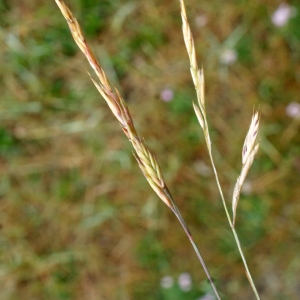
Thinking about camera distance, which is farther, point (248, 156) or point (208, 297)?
point (208, 297)

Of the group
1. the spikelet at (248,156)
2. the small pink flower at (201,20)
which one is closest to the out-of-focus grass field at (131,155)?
the small pink flower at (201,20)

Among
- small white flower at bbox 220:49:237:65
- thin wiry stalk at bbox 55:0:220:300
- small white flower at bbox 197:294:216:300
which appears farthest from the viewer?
small white flower at bbox 220:49:237:65

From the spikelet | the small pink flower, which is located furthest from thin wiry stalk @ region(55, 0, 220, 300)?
the small pink flower

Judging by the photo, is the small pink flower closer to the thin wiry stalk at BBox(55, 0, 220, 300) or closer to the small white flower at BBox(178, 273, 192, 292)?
the small white flower at BBox(178, 273, 192, 292)

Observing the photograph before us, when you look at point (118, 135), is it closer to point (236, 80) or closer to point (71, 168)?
point (71, 168)

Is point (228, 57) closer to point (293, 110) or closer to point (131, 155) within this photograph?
Answer: point (293, 110)

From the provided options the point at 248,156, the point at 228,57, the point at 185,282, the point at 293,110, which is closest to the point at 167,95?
the point at 228,57
